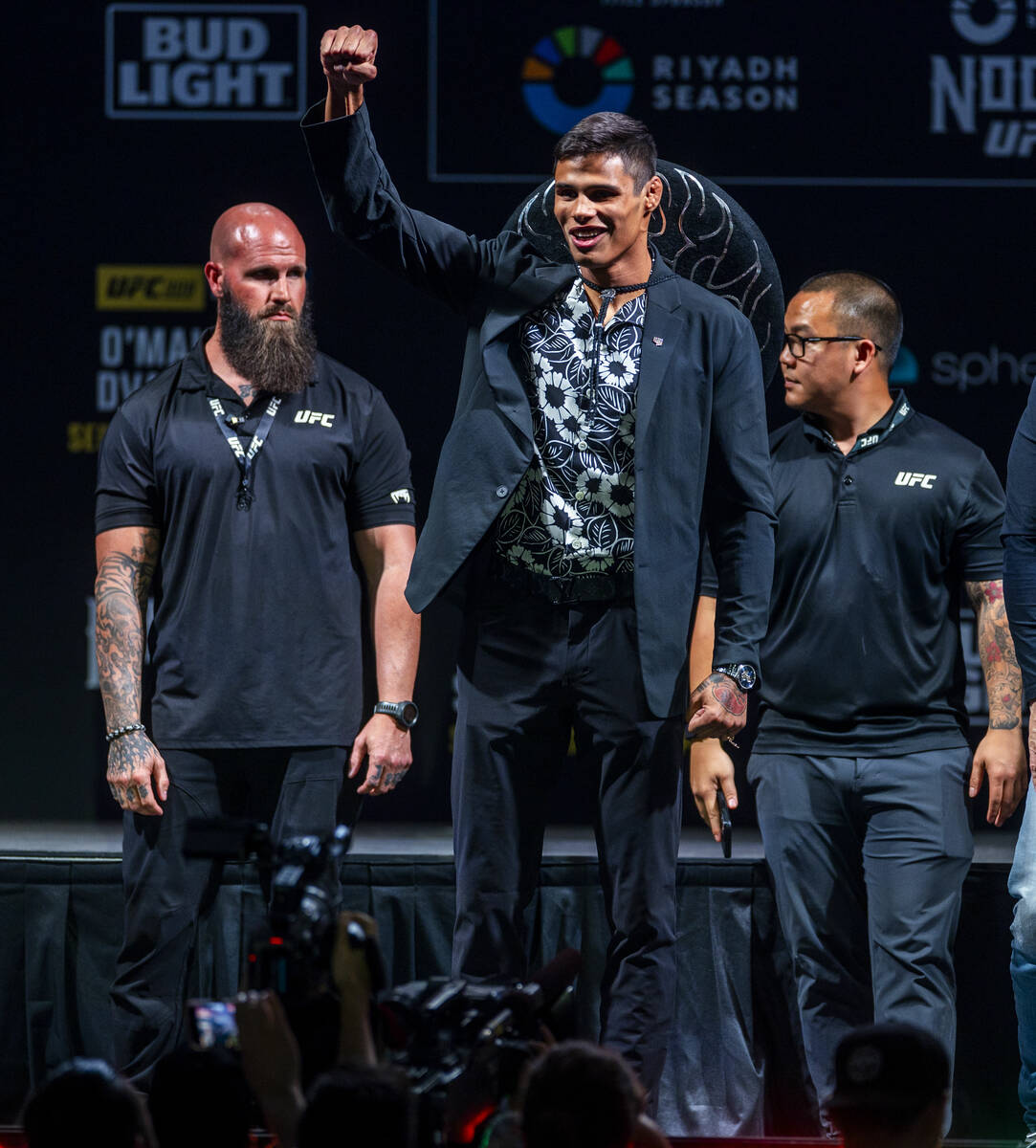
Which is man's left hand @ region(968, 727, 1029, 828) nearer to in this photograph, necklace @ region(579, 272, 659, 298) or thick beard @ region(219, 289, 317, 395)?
necklace @ region(579, 272, 659, 298)

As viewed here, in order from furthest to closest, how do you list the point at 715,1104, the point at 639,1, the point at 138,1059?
the point at 639,1 → the point at 715,1104 → the point at 138,1059

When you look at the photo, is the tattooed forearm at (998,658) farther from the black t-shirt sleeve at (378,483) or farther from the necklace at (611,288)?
the black t-shirt sleeve at (378,483)

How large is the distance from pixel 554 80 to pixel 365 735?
91.7 inches

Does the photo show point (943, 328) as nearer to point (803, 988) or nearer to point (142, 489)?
point (803, 988)

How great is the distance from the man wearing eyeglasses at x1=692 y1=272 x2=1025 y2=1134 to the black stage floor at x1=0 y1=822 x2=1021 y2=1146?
45 centimetres

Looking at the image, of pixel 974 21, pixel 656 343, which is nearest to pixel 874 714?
pixel 656 343

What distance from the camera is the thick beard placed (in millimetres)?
3722

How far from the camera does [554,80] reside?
493 centimetres

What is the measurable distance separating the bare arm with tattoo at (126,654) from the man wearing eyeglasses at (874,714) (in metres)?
1.20

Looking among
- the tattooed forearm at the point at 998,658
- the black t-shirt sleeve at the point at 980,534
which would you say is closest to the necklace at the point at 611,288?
the black t-shirt sleeve at the point at 980,534

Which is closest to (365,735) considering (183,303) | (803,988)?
(803,988)

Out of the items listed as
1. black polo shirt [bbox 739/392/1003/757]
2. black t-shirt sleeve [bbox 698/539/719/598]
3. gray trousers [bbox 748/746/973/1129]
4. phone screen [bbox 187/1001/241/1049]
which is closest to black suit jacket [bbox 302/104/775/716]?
black t-shirt sleeve [bbox 698/539/719/598]

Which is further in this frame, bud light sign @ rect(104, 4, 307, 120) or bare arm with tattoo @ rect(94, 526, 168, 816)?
bud light sign @ rect(104, 4, 307, 120)

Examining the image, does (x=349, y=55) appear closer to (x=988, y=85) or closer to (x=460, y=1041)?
(x=460, y=1041)
